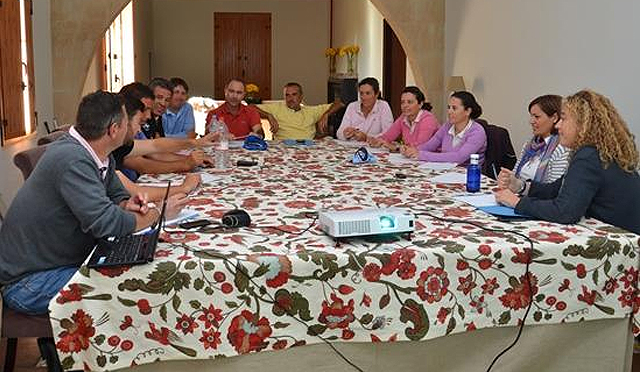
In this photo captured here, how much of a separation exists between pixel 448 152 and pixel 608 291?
6.93 feet

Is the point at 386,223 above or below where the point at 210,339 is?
above

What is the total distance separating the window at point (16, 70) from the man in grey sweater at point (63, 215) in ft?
8.09

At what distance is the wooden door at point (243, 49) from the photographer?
1396 centimetres

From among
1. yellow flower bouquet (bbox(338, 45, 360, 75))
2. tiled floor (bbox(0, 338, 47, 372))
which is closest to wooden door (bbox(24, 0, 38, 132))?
tiled floor (bbox(0, 338, 47, 372))

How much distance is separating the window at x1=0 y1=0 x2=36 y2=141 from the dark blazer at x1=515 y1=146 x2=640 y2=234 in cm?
340

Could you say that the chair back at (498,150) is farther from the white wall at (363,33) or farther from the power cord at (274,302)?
the white wall at (363,33)

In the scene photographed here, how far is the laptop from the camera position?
Result: 1.88 metres

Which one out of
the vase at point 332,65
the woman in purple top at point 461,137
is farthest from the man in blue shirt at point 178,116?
the vase at point 332,65

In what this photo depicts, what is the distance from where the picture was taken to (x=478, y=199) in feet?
9.11

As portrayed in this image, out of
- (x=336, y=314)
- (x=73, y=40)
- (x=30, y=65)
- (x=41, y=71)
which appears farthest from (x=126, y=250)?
(x=73, y=40)

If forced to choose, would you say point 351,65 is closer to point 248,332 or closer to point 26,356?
point 26,356

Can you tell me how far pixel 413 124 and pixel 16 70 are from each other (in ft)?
8.95

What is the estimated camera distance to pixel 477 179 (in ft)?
9.92

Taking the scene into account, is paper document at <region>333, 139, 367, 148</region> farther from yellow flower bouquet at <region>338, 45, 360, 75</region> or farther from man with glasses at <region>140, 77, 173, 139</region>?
yellow flower bouquet at <region>338, 45, 360, 75</region>
